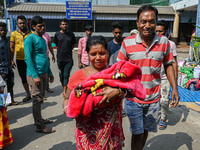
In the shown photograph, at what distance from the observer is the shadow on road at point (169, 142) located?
3211mm

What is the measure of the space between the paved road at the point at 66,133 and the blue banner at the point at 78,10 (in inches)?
577

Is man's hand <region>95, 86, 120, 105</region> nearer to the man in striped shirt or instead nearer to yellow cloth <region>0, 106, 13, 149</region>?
the man in striped shirt

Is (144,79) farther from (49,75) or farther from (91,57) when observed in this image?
(49,75)

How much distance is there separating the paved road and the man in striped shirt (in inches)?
33.7

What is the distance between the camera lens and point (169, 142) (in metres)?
3.36

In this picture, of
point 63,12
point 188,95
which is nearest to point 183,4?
point 63,12

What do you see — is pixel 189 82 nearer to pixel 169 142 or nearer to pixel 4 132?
pixel 169 142

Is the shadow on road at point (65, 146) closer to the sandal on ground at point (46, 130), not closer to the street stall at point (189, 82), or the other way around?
the sandal on ground at point (46, 130)

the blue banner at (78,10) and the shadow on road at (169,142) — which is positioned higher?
the blue banner at (78,10)

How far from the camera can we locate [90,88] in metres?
1.56

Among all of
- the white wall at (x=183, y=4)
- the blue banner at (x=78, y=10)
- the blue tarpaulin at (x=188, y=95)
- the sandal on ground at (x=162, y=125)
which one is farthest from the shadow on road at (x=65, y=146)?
the blue banner at (x=78, y=10)

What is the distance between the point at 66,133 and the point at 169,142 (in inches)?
73.7

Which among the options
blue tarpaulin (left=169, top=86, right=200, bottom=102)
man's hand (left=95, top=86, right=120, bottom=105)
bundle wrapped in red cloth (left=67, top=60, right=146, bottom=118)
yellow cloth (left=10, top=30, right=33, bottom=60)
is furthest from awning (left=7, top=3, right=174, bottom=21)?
man's hand (left=95, top=86, right=120, bottom=105)

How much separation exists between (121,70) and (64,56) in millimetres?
4184
